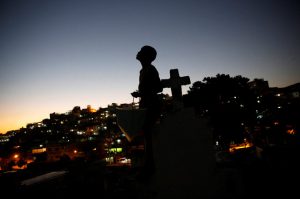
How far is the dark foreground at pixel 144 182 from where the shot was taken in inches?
132

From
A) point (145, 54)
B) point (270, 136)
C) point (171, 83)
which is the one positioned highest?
point (145, 54)

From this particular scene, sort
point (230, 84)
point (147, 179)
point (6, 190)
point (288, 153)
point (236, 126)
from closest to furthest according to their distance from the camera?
point (147, 179) < point (6, 190) < point (288, 153) < point (236, 126) < point (230, 84)

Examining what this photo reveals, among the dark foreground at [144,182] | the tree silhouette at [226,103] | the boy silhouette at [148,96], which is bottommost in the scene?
the dark foreground at [144,182]

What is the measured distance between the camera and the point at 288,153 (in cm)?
573

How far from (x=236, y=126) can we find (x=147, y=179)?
32.7 m

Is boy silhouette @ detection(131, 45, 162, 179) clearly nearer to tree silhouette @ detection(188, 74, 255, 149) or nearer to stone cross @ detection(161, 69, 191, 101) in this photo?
stone cross @ detection(161, 69, 191, 101)

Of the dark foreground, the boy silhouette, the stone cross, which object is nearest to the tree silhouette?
the dark foreground

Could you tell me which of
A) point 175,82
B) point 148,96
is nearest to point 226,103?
point 175,82

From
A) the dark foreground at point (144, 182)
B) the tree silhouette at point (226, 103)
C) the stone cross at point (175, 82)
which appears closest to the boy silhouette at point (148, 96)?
the dark foreground at point (144, 182)

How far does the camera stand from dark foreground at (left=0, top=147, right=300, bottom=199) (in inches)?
132

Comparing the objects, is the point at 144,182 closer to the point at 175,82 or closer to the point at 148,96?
the point at 148,96

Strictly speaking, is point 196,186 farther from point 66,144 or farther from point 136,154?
point 66,144

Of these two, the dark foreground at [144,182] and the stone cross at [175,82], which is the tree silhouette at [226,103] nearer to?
the dark foreground at [144,182]

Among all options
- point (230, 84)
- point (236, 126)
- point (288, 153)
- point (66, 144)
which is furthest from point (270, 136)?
point (66, 144)
